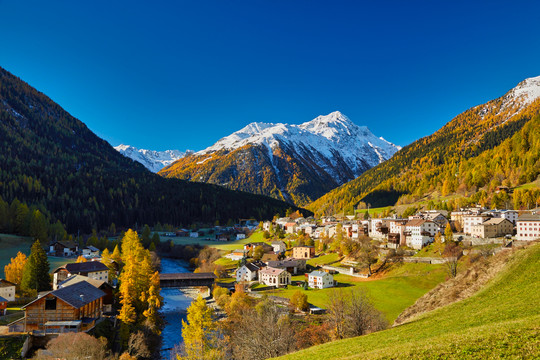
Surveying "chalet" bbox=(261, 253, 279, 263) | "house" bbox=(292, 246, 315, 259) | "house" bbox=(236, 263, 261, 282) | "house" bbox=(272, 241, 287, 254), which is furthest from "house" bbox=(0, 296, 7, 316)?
"house" bbox=(272, 241, 287, 254)

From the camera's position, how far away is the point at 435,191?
612 ft

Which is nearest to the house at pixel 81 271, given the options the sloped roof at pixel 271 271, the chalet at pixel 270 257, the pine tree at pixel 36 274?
the pine tree at pixel 36 274

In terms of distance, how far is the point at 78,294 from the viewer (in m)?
50.7

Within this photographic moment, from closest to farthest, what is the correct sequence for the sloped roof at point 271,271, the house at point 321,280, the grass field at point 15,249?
the house at point 321,280 < the sloped roof at point 271,271 < the grass field at point 15,249

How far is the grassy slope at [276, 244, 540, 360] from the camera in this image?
559 inches

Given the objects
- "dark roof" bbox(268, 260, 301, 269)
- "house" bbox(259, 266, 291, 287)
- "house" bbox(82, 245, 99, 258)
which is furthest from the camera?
"house" bbox(82, 245, 99, 258)

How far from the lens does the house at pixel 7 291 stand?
58531 mm

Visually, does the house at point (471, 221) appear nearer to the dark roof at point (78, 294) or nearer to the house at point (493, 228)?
the house at point (493, 228)

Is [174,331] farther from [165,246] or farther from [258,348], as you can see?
[165,246]

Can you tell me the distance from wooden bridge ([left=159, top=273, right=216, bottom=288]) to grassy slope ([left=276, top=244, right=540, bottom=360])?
65719mm

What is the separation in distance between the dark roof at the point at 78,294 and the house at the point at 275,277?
4371 cm

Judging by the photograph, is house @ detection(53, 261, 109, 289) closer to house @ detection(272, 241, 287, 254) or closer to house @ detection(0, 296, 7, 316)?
house @ detection(0, 296, 7, 316)

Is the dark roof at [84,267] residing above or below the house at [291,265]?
above

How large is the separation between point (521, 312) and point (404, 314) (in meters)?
21.4
